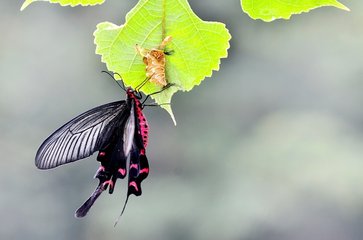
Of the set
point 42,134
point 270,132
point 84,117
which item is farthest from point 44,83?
point 84,117

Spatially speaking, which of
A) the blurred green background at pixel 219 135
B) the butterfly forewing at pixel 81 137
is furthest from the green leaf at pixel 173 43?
the blurred green background at pixel 219 135

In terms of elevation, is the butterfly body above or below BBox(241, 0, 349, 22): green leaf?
below

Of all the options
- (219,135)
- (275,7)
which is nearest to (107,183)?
(275,7)

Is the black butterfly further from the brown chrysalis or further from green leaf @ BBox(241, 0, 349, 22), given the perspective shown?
green leaf @ BBox(241, 0, 349, 22)

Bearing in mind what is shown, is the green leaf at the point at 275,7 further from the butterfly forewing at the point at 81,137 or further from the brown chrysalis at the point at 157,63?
the butterfly forewing at the point at 81,137

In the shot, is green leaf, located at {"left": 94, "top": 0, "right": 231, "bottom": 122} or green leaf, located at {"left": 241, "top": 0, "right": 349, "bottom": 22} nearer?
green leaf, located at {"left": 241, "top": 0, "right": 349, "bottom": 22}

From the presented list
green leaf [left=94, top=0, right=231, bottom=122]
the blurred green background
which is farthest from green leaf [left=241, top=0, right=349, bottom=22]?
the blurred green background

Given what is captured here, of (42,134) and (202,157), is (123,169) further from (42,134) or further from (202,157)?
(202,157)
